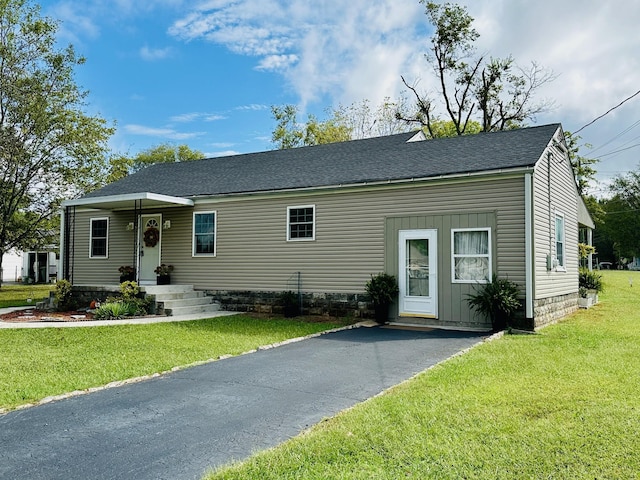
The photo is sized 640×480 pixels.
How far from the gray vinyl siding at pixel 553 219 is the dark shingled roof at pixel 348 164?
73 centimetres

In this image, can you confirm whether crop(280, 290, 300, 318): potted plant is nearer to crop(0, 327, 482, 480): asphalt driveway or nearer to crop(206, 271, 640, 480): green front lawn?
crop(0, 327, 482, 480): asphalt driveway

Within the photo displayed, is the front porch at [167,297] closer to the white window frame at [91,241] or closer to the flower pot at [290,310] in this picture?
the white window frame at [91,241]

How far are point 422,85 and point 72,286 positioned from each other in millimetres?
21728

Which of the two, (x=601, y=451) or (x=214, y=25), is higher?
(x=214, y=25)

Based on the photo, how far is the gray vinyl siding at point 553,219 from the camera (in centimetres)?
1033

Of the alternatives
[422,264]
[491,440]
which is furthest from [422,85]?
[491,440]

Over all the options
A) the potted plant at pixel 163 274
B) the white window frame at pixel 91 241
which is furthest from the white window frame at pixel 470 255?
the white window frame at pixel 91 241

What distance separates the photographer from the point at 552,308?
11.3m

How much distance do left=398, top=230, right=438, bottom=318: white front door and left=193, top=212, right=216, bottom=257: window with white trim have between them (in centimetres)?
568

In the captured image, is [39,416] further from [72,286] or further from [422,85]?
[422,85]

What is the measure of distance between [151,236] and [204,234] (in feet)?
6.19

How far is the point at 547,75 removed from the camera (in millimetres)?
26422

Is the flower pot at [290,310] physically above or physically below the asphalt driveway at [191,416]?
above

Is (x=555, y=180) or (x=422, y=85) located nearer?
(x=555, y=180)
